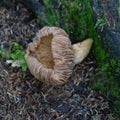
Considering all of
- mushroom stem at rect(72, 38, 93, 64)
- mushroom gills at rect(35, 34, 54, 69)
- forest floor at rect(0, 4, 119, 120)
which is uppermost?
mushroom gills at rect(35, 34, 54, 69)

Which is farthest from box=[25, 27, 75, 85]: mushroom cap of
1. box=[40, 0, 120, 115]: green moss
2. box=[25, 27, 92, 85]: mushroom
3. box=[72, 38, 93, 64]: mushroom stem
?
box=[40, 0, 120, 115]: green moss

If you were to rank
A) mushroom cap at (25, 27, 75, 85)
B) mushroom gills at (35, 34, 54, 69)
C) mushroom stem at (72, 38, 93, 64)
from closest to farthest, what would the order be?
mushroom cap at (25, 27, 75, 85)
mushroom gills at (35, 34, 54, 69)
mushroom stem at (72, 38, 93, 64)

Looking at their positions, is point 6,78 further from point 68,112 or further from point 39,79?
point 68,112

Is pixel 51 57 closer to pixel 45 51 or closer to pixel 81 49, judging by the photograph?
pixel 45 51

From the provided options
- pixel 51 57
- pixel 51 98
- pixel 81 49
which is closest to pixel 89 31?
pixel 81 49

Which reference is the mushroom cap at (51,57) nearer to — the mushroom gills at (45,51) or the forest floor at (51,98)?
the mushroom gills at (45,51)

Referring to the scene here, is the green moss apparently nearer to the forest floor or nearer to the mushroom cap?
the forest floor

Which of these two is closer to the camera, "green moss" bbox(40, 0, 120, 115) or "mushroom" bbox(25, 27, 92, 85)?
"mushroom" bbox(25, 27, 92, 85)
